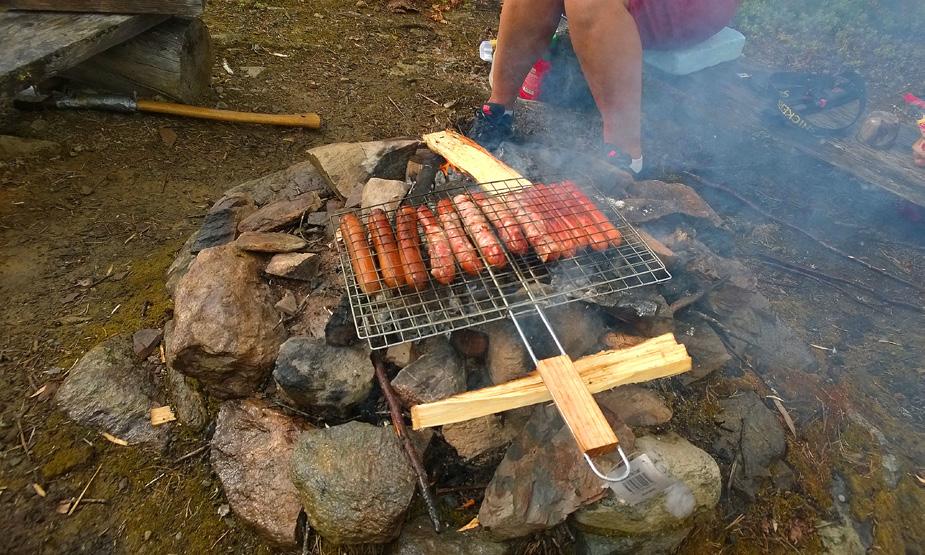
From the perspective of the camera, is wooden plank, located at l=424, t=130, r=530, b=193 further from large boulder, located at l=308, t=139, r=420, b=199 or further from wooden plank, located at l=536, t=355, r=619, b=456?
wooden plank, located at l=536, t=355, r=619, b=456

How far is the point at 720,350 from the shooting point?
2.82 m

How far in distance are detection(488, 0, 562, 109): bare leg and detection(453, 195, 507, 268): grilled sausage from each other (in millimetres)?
1672

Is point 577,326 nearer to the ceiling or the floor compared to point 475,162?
nearer to the floor

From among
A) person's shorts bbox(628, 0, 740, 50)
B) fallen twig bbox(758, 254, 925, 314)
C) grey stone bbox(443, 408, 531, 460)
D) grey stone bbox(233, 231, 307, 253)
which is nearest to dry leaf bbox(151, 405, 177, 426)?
grey stone bbox(233, 231, 307, 253)

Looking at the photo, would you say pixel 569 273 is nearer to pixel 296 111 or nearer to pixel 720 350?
pixel 720 350

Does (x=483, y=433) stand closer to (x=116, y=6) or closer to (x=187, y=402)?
(x=187, y=402)

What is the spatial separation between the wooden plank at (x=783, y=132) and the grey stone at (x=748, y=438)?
257 centimetres

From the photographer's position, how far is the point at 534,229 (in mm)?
2609

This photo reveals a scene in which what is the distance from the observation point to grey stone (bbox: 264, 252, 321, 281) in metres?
2.88

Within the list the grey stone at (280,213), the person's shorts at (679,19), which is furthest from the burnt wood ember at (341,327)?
the person's shorts at (679,19)

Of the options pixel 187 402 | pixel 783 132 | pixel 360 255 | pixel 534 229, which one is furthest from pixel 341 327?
pixel 783 132

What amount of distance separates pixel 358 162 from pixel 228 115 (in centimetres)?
217

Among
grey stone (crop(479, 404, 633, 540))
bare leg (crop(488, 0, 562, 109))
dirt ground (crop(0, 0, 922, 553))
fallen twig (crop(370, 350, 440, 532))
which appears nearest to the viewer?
grey stone (crop(479, 404, 633, 540))

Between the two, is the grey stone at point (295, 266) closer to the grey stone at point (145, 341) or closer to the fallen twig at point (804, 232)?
the grey stone at point (145, 341)
